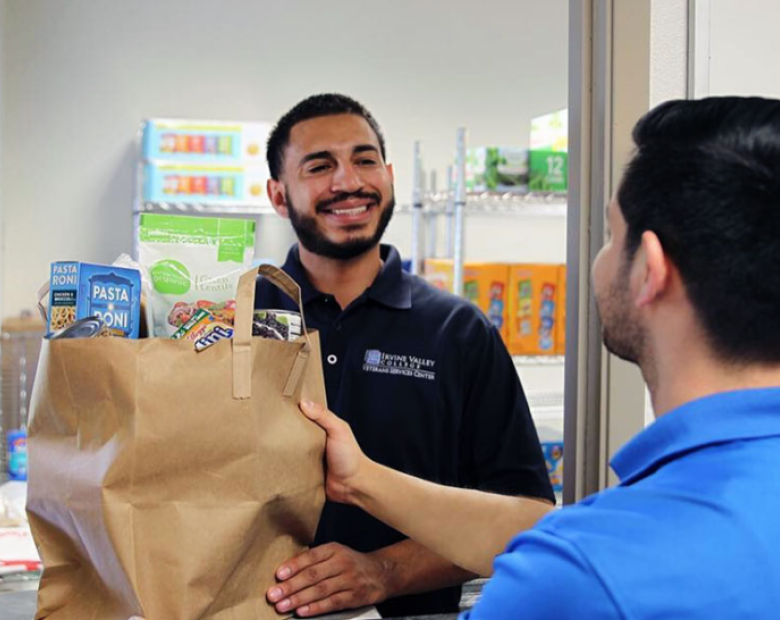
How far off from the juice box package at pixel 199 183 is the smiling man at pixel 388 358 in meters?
2.18

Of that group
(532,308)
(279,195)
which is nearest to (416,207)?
(532,308)

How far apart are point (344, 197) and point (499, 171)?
1.90 metres

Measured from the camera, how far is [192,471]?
3.28 feet

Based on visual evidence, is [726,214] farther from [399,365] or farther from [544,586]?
[399,365]

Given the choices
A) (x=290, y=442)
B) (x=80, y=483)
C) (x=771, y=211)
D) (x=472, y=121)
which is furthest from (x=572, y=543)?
(x=472, y=121)

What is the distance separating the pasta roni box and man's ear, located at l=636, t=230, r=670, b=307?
589mm

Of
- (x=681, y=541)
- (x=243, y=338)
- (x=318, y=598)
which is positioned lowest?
(x=318, y=598)

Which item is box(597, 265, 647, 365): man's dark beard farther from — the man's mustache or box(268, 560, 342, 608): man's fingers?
the man's mustache

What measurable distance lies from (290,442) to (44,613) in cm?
34

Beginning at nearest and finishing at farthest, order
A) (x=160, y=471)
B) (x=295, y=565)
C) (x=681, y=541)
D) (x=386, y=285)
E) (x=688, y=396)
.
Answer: (x=681, y=541)
(x=688, y=396)
(x=160, y=471)
(x=295, y=565)
(x=386, y=285)

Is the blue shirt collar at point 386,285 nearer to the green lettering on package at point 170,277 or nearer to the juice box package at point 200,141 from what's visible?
the green lettering on package at point 170,277

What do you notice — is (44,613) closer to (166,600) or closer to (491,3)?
(166,600)

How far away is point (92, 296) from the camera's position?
40.9 inches

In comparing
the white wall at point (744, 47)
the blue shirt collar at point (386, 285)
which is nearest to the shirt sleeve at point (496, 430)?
the blue shirt collar at point (386, 285)
